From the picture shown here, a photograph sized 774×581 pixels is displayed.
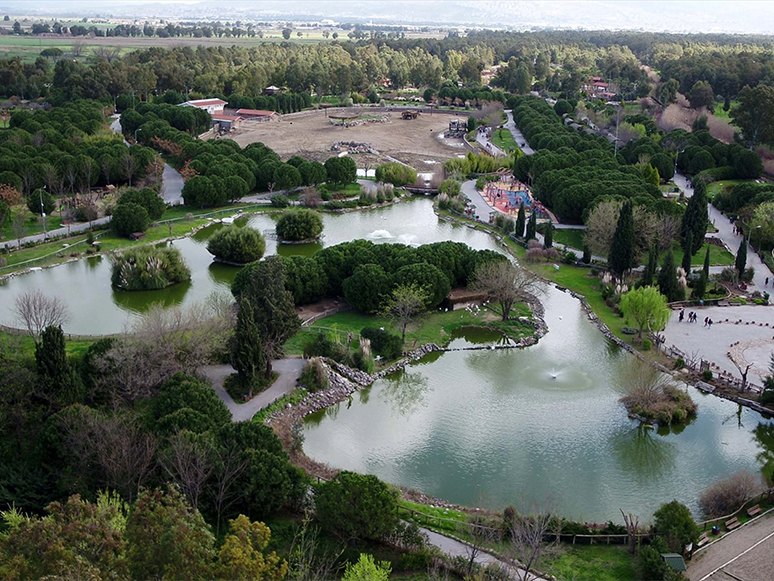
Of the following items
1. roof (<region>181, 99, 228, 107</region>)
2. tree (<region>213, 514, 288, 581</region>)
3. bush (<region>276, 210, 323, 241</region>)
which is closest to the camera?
tree (<region>213, 514, 288, 581</region>)

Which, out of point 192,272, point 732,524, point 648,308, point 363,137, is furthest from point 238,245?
point 363,137

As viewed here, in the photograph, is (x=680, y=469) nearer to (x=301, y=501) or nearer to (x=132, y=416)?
(x=301, y=501)

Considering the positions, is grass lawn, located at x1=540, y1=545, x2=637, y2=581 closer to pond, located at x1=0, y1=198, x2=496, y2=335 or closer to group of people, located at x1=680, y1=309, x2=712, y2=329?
group of people, located at x1=680, y1=309, x2=712, y2=329

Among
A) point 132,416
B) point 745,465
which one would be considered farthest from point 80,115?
point 745,465

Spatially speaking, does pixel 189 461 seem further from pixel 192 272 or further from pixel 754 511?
pixel 192 272

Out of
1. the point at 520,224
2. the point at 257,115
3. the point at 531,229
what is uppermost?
the point at 531,229

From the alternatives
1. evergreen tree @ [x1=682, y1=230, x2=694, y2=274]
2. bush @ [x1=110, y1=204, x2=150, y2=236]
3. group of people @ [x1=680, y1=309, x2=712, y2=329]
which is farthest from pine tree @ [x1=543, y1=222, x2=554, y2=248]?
bush @ [x1=110, y1=204, x2=150, y2=236]

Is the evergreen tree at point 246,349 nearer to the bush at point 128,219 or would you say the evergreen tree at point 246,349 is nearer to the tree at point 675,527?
the tree at point 675,527
